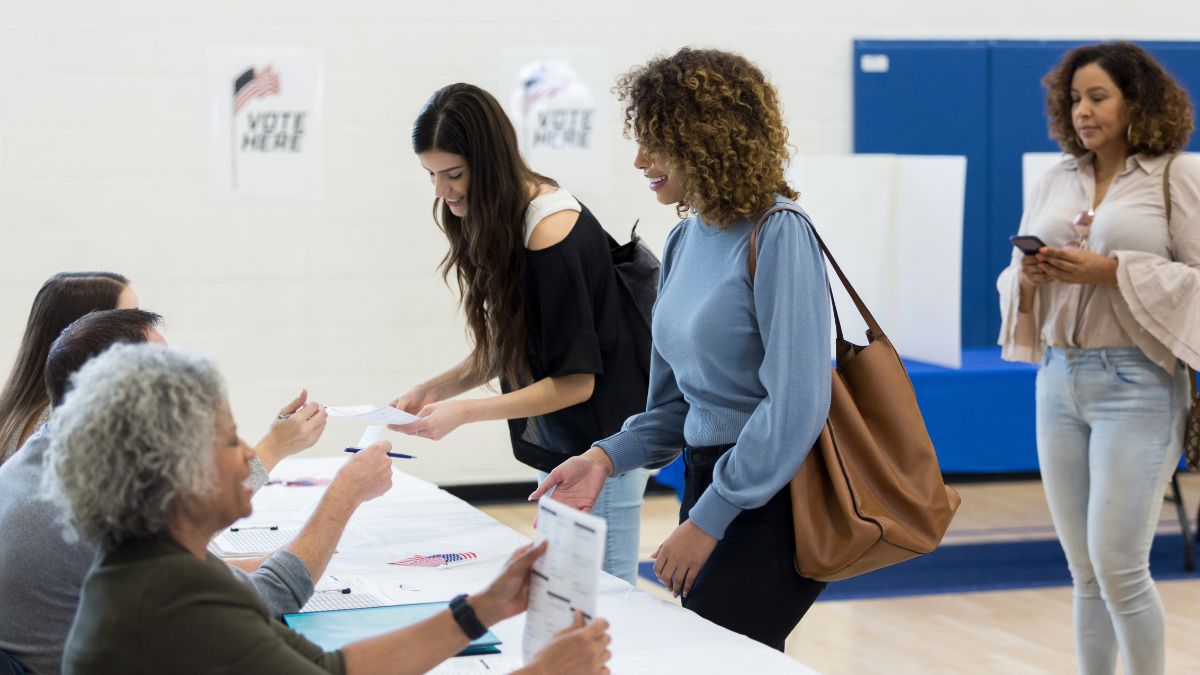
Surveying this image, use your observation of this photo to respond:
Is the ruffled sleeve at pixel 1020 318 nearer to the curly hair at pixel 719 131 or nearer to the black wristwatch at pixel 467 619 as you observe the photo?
the curly hair at pixel 719 131

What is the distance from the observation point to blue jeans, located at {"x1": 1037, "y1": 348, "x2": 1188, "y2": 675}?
285 cm

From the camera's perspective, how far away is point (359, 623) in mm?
1867

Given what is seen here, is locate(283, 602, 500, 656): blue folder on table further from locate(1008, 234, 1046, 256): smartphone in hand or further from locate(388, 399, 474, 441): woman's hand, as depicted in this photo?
locate(1008, 234, 1046, 256): smartphone in hand

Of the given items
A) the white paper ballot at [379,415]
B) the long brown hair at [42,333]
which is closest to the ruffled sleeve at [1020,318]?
the white paper ballot at [379,415]

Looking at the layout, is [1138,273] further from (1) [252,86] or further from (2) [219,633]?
(1) [252,86]

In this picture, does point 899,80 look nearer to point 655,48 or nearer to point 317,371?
point 655,48

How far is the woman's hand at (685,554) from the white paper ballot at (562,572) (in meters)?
0.45

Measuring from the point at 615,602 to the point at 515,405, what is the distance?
60 cm

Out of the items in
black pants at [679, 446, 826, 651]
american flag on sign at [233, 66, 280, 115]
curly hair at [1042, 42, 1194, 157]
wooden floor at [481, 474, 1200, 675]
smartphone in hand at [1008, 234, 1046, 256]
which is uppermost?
american flag on sign at [233, 66, 280, 115]

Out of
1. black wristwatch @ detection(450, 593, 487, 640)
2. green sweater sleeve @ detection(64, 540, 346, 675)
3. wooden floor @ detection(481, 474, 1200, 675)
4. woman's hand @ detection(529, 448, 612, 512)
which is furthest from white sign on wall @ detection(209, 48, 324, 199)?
green sweater sleeve @ detection(64, 540, 346, 675)

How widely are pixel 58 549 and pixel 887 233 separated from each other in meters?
3.64

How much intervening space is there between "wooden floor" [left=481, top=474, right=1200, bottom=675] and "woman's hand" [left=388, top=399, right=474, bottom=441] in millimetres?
1489

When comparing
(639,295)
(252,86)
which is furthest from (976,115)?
(639,295)

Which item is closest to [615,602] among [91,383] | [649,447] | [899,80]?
[649,447]
